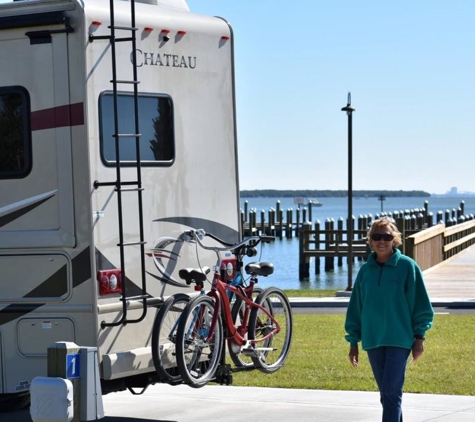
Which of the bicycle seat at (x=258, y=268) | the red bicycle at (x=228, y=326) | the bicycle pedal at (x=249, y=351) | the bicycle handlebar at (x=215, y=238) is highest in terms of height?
the bicycle handlebar at (x=215, y=238)

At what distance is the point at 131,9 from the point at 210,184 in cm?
176

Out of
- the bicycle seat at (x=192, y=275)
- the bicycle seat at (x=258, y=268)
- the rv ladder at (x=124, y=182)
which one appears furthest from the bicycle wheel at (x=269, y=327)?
the rv ladder at (x=124, y=182)

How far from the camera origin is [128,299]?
328 inches

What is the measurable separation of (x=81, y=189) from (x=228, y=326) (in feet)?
5.45

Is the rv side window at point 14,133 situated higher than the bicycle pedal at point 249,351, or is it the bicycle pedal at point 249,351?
the rv side window at point 14,133

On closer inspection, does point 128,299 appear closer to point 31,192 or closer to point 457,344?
point 31,192

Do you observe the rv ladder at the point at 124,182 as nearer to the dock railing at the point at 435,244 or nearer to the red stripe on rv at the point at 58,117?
the red stripe on rv at the point at 58,117

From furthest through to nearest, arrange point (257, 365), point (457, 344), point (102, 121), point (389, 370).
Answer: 1. point (457, 344)
2. point (257, 365)
3. point (102, 121)
4. point (389, 370)

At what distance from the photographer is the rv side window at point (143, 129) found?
8.34 meters

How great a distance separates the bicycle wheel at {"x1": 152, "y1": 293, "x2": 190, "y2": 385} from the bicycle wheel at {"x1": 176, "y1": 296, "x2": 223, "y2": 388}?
12cm

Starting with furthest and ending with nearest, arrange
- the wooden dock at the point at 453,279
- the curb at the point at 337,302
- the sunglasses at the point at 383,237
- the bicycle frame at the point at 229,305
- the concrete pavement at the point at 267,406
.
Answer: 1. the wooden dock at the point at 453,279
2. the curb at the point at 337,302
3. the concrete pavement at the point at 267,406
4. the bicycle frame at the point at 229,305
5. the sunglasses at the point at 383,237

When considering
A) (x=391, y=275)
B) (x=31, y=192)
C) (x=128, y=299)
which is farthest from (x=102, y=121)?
(x=391, y=275)

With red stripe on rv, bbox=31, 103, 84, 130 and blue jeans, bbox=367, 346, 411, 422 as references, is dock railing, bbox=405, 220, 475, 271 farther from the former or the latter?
blue jeans, bbox=367, 346, 411, 422

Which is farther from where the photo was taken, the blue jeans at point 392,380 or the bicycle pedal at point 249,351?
the bicycle pedal at point 249,351
